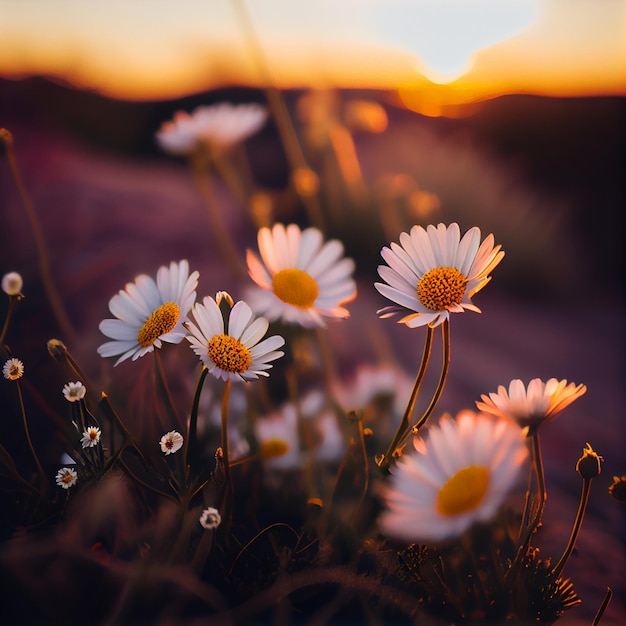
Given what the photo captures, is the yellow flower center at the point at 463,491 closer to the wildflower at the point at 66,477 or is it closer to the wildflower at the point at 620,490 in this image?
the wildflower at the point at 620,490

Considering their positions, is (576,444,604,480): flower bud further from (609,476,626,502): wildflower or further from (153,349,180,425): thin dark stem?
(153,349,180,425): thin dark stem

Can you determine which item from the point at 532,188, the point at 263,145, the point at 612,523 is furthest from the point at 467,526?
the point at 263,145

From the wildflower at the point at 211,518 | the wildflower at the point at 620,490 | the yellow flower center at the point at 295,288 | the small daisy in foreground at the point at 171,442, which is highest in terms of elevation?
the yellow flower center at the point at 295,288

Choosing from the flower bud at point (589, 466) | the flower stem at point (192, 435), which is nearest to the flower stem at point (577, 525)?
the flower bud at point (589, 466)

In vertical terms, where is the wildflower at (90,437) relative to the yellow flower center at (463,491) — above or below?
below

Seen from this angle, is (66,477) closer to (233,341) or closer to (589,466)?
(233,341)
